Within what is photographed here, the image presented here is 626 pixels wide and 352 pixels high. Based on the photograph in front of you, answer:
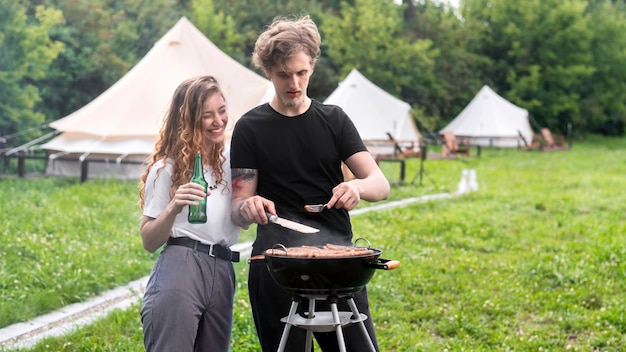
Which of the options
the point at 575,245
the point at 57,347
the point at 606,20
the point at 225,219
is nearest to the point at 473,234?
the point at 575,245

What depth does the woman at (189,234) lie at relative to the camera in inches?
129

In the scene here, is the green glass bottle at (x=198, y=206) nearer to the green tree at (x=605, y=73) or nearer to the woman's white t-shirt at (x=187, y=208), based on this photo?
the woman's white t-shirt at (x=187, y=208)

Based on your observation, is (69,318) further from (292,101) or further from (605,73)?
(605,73)

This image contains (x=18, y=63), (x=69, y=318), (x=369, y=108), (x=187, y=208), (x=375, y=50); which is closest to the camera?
(x=187, y=208)

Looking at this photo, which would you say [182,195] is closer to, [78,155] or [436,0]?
[78,155]

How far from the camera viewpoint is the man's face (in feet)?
10.8

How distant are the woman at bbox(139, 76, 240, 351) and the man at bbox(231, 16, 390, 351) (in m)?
0.10

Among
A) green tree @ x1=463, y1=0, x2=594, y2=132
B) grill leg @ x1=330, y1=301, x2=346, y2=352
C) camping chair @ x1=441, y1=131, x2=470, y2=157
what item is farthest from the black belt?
green tree @ x1=463, y1=0, x2=594, y2=132

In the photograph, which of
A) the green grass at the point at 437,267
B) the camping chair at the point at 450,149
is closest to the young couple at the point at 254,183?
the green grass at the point at 437,267

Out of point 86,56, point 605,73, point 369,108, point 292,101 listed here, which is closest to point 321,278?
point 292,101

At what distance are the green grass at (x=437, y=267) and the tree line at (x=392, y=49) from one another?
24.9ft

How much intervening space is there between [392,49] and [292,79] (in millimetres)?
32376

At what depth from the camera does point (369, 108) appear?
23703mm

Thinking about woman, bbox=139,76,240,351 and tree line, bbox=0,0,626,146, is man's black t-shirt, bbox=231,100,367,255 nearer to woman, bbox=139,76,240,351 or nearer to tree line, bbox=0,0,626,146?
woman, bbox=139,76,240,351
